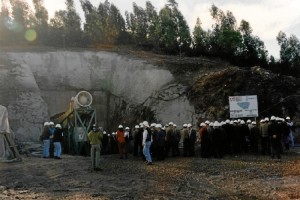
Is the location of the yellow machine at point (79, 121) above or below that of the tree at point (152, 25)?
below

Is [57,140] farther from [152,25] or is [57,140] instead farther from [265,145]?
[152,25]

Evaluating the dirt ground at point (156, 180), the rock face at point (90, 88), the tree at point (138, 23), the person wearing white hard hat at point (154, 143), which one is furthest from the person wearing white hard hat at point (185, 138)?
the tree at point (138, 23)

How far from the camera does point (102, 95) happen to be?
3919 centimetres

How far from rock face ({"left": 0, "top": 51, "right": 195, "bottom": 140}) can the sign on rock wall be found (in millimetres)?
5651

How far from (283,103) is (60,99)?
1972 centimetres

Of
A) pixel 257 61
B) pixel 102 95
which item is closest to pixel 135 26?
pixel 257 61

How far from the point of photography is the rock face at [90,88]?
108 ft

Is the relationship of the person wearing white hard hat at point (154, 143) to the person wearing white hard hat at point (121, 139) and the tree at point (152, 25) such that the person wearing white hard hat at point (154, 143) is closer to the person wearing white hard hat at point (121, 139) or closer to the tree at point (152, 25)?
the person wearing white hard hat at point (121, 139)

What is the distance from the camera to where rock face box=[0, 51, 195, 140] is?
108ft

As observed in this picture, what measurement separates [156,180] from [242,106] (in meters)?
13.1

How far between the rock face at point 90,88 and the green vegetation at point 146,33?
8.27 metres

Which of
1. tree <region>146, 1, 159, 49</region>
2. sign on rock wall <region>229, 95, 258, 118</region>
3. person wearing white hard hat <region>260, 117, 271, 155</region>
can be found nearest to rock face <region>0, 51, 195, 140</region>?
sign on rock wall <region>229, 95, 258, 118</region>

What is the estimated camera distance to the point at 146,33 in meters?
61.0

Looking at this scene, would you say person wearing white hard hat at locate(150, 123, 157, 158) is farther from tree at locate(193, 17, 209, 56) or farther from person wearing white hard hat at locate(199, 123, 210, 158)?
tree at locate(193, 17, 209, 56)
